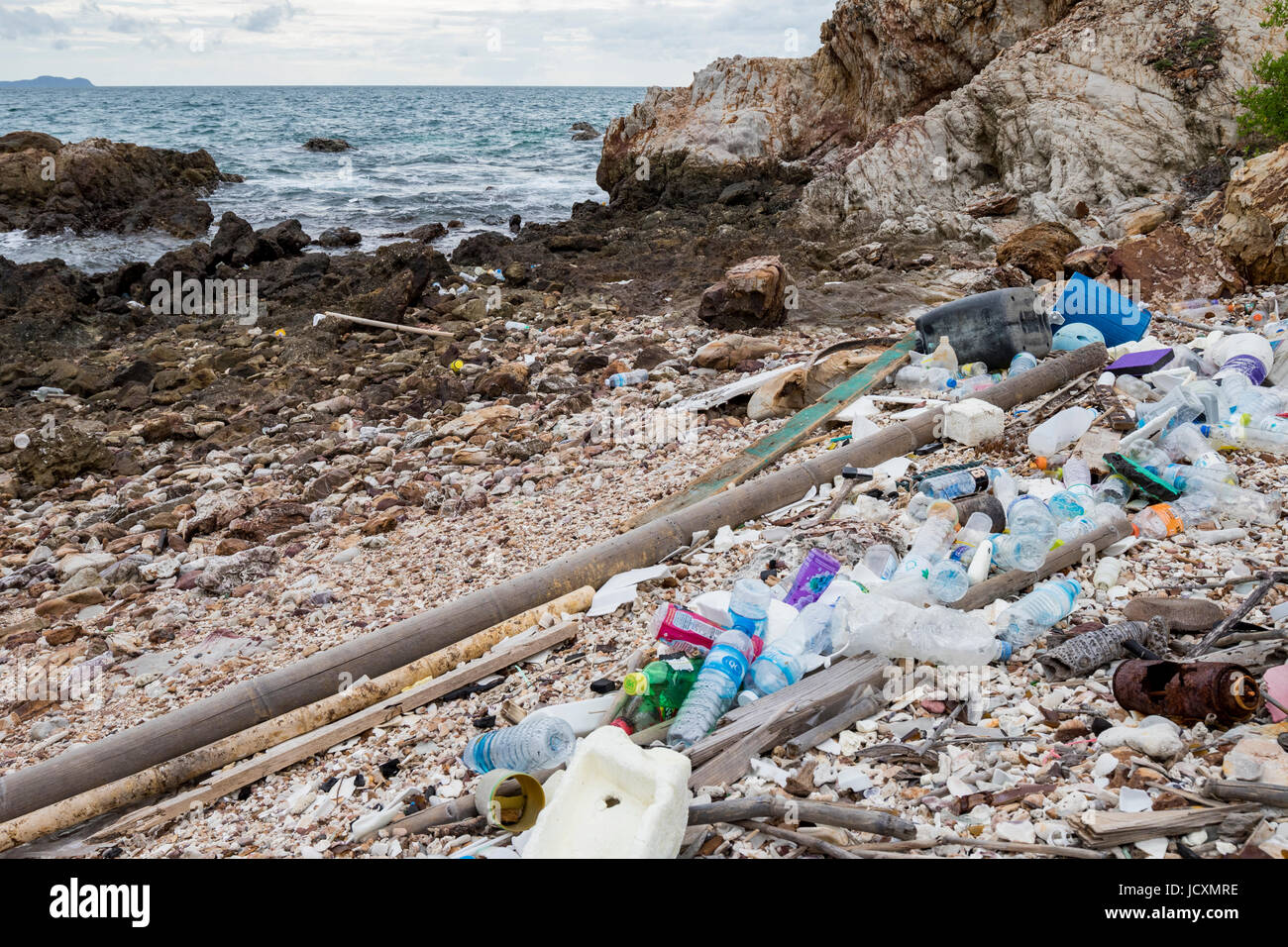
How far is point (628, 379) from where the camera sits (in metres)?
7.73

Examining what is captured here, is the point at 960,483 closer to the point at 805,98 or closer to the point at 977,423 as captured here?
the point at 977,423

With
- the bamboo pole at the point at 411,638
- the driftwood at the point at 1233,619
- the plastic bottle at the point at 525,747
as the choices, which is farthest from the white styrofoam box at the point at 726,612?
the driftwood at the point at 1233,619

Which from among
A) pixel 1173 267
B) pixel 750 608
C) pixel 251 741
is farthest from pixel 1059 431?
pixel 1173 267

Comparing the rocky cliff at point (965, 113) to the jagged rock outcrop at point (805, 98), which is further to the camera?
the jagged rock outcrop at point (805, 98)

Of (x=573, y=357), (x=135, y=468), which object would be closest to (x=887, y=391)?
(x=573, y=357)

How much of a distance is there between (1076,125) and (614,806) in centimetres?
1265

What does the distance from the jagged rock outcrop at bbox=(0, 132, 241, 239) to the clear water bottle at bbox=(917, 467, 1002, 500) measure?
62.7 ft

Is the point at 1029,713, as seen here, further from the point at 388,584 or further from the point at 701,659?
the point at 388,584

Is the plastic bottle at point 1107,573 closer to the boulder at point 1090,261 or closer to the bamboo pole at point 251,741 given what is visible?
the bamboo pole at point 251,741

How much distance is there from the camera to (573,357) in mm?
8781

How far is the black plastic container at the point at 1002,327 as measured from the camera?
619 cm

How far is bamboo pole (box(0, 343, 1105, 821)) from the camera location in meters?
3.00

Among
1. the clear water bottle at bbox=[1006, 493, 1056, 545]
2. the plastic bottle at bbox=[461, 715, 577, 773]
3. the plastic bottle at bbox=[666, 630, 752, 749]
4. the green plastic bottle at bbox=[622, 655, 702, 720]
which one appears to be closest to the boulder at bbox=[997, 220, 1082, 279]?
the clear water bottle at bbox=[1006, 493, 1056, 545]

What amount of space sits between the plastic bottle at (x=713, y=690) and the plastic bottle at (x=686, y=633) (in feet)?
0.23
